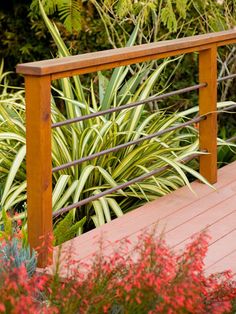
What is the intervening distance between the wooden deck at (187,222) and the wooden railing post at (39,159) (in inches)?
6.0

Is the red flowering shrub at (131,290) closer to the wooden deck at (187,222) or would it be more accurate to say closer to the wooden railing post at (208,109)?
the wooden deck at (187,222)

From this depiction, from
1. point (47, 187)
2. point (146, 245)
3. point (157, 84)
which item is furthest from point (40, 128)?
point (157, 84)

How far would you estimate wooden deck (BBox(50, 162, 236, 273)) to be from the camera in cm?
456

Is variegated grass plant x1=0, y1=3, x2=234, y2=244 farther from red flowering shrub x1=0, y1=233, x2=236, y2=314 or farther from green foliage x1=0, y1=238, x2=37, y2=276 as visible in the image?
red flowering shrub x1=0, y1=233, x2=236, y2=314

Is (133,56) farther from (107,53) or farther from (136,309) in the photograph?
(136,309)

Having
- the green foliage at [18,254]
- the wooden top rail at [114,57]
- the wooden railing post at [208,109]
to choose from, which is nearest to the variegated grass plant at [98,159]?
the wooden railing post at [208,109]

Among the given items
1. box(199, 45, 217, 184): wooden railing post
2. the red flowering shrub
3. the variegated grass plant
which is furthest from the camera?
box(199, 45, 217, 184): wooden railing post

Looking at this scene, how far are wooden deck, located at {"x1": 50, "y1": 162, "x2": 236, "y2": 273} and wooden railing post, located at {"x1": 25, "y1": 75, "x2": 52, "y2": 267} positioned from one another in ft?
0.50

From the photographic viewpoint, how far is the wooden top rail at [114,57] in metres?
4.31

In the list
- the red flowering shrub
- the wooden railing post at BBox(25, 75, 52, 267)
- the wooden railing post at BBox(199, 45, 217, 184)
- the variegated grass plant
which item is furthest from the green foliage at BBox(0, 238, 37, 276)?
the wooden railing post at BBox(199, 45, 217, 184)

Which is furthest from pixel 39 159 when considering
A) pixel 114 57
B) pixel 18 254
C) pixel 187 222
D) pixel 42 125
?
pixel 187 222

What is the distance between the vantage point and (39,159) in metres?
4.35

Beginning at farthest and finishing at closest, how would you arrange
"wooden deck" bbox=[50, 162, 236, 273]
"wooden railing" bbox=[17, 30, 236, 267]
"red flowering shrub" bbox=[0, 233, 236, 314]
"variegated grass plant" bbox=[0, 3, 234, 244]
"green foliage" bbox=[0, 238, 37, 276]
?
"variegated grass plant" bbox=[0, 3, 234, 244]
"wooden deck" bbox=[50, 162, 236, 273]
"wooden railing" bbox=[17, 30, 236, 267]
"green foliage" bbox=[0, 238, 37, 276]
"red flowering shrub" bbox=[0, 233, 236, 314]

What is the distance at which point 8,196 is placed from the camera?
18.3 feet
